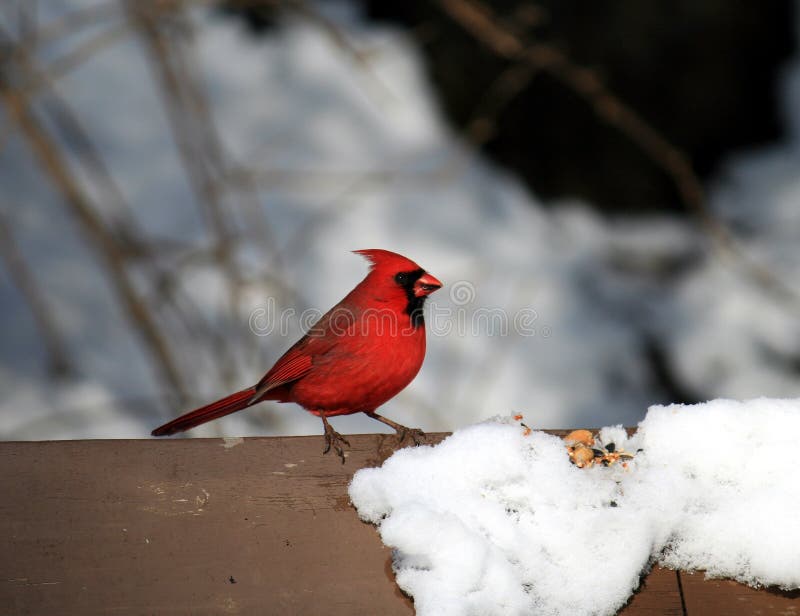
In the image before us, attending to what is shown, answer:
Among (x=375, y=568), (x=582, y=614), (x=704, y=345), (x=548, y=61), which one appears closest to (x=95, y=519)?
(x=375, y=568)

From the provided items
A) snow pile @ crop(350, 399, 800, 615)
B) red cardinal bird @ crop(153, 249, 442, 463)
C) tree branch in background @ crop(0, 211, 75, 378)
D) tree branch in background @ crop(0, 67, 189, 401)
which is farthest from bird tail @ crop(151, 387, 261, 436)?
tree branch in background @ crop(0, 211, 75, 378)

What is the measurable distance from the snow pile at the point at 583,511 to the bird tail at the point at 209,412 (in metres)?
0.66

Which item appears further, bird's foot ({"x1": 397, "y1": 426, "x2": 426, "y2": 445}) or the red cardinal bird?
the red cardinal bird

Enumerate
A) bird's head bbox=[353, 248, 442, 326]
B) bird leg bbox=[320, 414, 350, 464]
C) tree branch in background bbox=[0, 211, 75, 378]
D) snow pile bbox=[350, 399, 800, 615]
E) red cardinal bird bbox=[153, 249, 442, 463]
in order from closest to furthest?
snow pile bbox=[350, 399, 800, 615]
bird leg bbox=[320, 414, 350, 464]
red cardinal bird bbox=[153, 249, 442, 463]
bird's head bbox=[353, 248, 442, 326]
tree branch in background bbox=[0, 211, 75, 378]

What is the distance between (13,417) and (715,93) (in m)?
3.23

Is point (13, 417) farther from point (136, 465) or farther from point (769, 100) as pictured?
point (769, 100)

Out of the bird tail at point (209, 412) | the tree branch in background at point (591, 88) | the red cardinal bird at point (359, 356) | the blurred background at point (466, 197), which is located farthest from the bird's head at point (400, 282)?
the blurred background at point (466, 197)

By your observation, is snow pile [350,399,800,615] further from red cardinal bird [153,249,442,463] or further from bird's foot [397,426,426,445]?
red cardinal bird [153,249,442,463]

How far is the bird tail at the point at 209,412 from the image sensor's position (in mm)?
2400

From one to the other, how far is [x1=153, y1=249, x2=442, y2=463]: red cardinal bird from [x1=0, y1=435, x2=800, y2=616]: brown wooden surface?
427 millimetres

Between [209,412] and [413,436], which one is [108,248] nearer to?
[209,412]

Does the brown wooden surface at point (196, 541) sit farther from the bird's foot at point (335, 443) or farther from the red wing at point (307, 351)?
the red wing at point (307, 351)

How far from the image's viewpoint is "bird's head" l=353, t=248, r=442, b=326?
249 centimetres

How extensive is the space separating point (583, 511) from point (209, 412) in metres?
1.01
